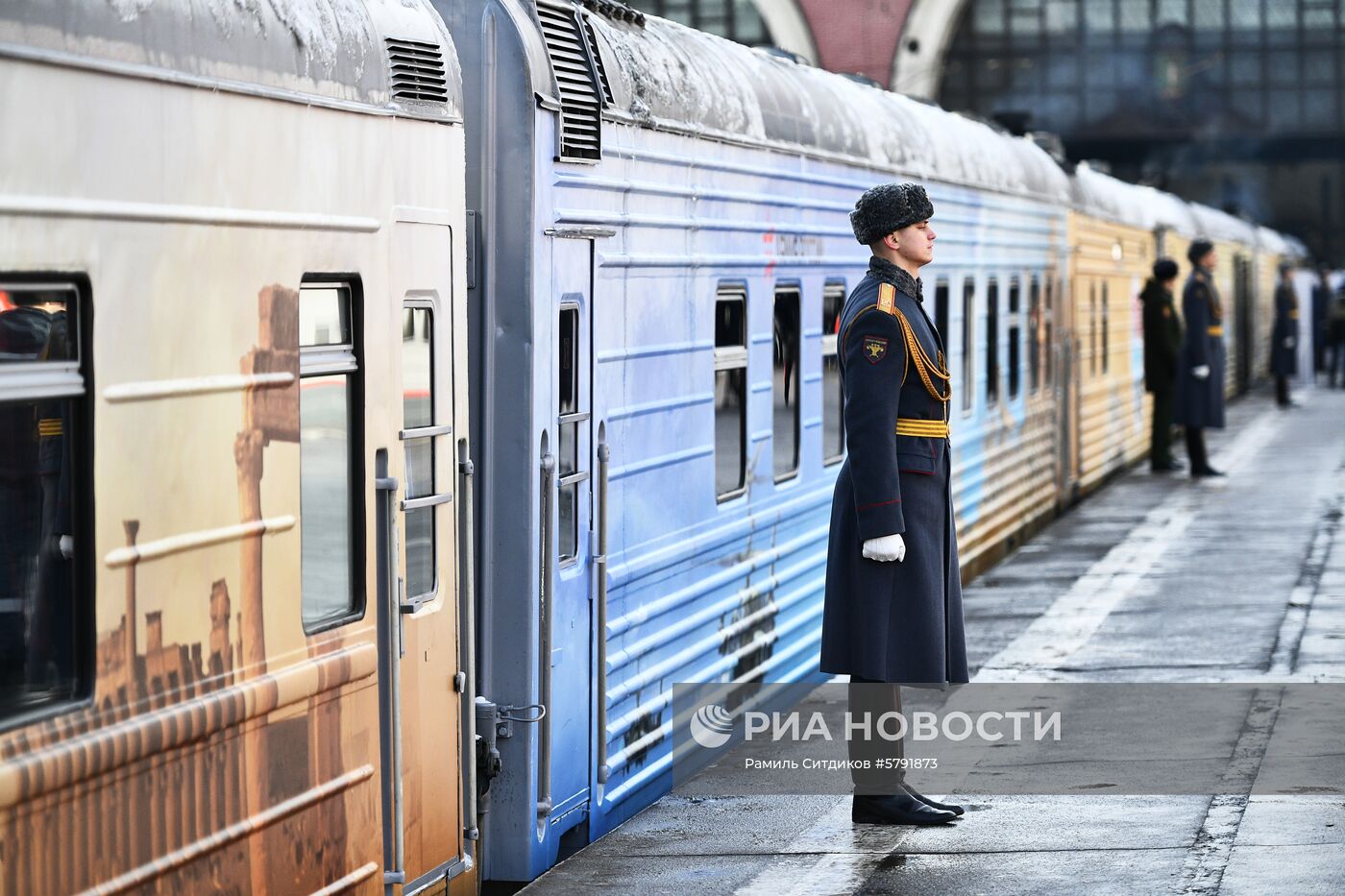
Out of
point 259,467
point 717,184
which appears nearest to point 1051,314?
point 717,184

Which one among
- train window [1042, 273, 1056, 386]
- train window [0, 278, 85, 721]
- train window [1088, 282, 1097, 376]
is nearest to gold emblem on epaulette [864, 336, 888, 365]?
train window [0, 278, 85, 721]

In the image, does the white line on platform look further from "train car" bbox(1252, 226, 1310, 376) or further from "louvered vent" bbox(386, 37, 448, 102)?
"train car" bbox(1252, 226, 1310, 376)

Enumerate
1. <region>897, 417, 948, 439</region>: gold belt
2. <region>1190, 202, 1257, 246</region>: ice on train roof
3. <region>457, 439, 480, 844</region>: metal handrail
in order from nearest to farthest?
1. <region>457, 439, 480, 844</region>: metal handrail
2. <region>897, 417, 948, 439</region>: gold belt
3. <region>1190, 202, 1257, 246</region>: ice on train roof

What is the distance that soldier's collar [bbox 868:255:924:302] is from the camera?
668 centimetres

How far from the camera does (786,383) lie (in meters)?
9.39

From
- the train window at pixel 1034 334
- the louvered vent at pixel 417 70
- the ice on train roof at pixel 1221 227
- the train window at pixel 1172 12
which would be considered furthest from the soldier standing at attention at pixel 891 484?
the train window at pixel 1172 12

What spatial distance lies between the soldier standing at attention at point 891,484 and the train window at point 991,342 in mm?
7927

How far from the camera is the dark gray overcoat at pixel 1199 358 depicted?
781 inches

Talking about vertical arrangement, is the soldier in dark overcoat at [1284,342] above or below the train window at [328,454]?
above

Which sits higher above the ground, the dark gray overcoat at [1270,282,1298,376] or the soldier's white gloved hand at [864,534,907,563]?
the dark gray overcoat at [1270,282,1298,376]

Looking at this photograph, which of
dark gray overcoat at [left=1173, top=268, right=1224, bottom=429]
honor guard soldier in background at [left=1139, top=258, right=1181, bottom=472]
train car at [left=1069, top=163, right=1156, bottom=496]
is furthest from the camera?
honor guard soldier in background at [left=1139, top=258, right=1181, bottom=472]

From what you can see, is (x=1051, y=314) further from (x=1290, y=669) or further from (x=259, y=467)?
(x=259, y=467)

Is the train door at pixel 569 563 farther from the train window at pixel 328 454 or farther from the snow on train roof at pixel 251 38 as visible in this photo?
the train window at pixel 328 454

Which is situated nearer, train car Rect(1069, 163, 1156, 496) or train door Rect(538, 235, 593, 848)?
train door Rect(538, 235, 593, 848)
